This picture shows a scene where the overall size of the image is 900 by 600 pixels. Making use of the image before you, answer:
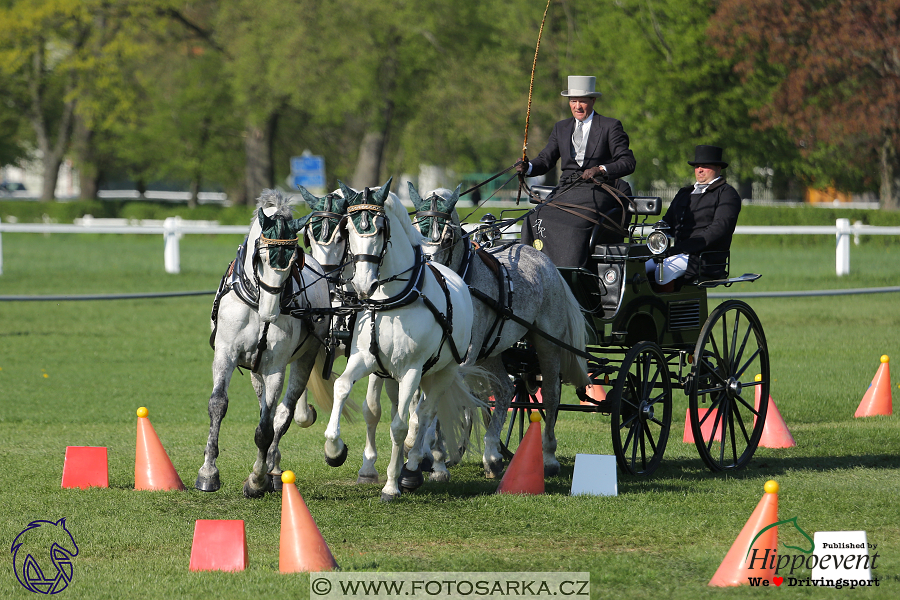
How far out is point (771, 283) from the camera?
72.6ft

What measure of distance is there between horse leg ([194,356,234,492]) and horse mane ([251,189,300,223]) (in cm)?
94

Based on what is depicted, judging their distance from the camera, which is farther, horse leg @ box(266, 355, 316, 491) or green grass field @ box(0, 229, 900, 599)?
horse leg @ box(266, 355, 316, 491)

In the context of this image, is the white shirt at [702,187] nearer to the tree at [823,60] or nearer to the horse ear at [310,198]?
the horse ear at [310,198]

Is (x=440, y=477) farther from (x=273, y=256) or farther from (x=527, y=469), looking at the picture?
(x=273, y=256)

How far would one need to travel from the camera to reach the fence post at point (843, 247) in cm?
2231

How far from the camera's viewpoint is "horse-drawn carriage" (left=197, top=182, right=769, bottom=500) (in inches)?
263

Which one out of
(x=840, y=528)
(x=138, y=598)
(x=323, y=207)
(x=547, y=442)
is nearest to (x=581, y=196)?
(x=547, y=442)

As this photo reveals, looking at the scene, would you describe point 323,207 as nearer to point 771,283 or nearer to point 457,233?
point 457,233

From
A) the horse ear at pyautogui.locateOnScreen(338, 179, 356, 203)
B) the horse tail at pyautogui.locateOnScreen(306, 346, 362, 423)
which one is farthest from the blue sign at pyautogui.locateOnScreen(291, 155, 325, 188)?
Result: the horse ear at pyautogui.locateOnScreen(338, 179, 356, 203)

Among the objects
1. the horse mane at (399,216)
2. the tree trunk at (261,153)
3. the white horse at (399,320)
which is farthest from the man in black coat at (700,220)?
the tree trunk at (261,153)

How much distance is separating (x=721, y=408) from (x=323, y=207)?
3829 millimetres

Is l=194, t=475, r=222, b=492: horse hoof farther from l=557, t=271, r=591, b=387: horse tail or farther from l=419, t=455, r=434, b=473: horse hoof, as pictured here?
l=557, t=271, r=591, b=387: horse tail

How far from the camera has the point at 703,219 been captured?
8.68 metres

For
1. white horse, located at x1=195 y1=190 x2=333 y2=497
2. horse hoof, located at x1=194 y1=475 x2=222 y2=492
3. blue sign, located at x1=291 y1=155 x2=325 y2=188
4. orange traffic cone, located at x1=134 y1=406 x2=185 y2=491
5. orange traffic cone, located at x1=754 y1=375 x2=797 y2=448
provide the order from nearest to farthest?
white horse, located at x1=195 y1=190 x2=333 y2=497 < horse hoof, located at x1=194 y1=475 x2=222 y2=492 < orange traffic cone, located at x1=134 y1=406 x2=185 y2=491 < orange traffic cone, located at x1=754 y1=375 x2=797 y2=448 < blue sign, located at x1=291 y1=155 x2=325 y2=188
